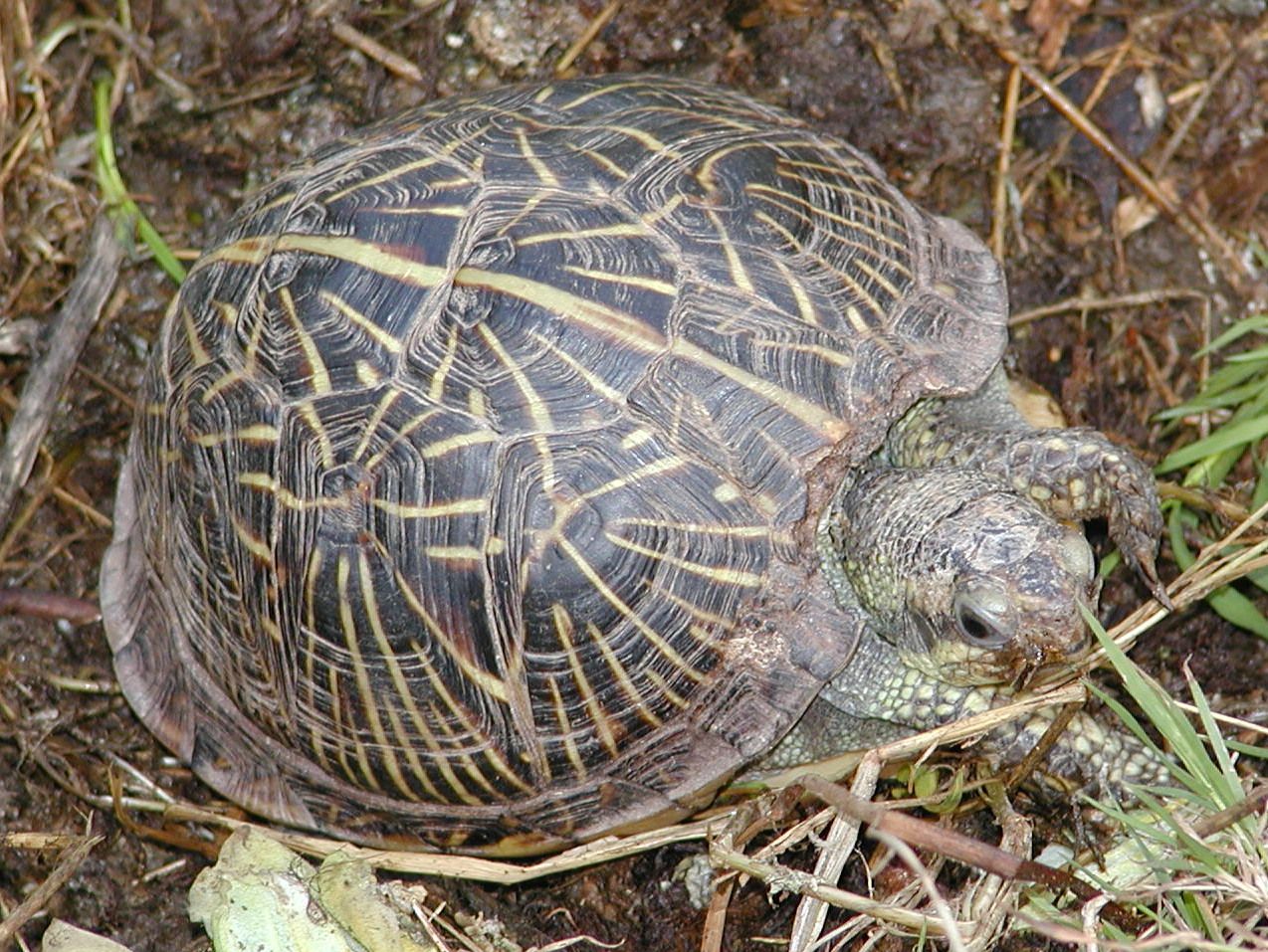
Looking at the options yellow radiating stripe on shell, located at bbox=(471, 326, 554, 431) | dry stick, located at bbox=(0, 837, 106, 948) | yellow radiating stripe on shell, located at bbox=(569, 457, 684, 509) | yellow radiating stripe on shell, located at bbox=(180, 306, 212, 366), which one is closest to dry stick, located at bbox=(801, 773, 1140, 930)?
yellow radiating stripe on shell, located at bbox=(569, 457, 684, 509)

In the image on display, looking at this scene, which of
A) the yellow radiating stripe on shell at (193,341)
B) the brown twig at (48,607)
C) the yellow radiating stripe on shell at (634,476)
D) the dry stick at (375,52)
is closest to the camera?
the yellow radiating stripe on shell at (634,476)

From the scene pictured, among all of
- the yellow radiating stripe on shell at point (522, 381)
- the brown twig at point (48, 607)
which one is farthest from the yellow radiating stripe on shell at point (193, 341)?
the brown twig at point (48, 607)

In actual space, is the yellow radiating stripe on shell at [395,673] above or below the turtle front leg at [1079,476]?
below

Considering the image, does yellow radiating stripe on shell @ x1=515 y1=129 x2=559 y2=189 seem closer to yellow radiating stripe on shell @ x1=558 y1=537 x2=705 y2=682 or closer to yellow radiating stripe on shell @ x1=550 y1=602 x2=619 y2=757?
yellow radiating stripe on shell @ x1=558 y1=537 x2=705 y2=682

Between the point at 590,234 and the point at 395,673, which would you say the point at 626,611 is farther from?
the point at 590,234

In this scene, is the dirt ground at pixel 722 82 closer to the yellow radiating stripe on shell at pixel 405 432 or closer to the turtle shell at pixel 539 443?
the turtle shell at pixel 539 443

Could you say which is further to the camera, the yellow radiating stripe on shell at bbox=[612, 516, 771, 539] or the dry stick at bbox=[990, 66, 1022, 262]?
the dry stick at bbox=[990, 66, 1022, 262]

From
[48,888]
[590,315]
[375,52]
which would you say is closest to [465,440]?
[590,315]

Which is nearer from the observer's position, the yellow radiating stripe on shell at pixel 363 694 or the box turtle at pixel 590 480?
the box turtle at pixel 590 480
